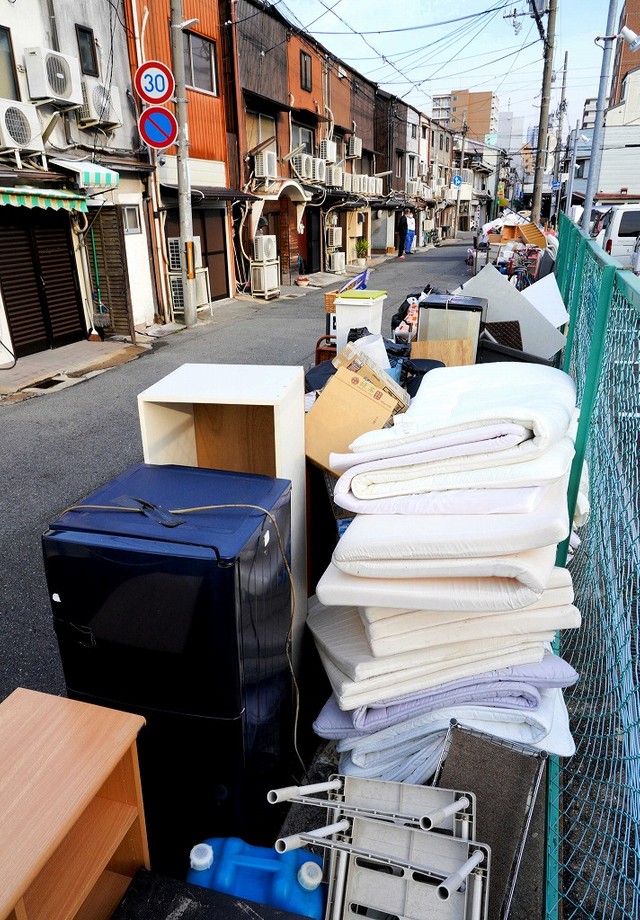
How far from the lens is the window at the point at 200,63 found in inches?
582

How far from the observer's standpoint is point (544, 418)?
7.32 ft

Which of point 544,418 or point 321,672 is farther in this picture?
point 321,672

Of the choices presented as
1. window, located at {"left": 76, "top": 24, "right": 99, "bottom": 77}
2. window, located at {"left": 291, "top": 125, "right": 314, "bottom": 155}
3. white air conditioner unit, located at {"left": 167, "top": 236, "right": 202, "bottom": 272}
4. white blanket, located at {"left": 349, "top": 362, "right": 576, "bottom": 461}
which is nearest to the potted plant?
window, located at {"left": 291, "top": 125, "right": 314, "bottom": 155}

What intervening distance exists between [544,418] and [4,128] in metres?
9.61

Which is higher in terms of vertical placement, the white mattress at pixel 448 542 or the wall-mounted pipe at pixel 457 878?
the white mattress at pixel 448 542

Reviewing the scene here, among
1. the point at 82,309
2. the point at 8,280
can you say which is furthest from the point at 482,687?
the point at 82,309

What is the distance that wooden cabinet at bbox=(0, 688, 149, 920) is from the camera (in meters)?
1.39

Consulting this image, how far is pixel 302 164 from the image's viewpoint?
2083 centimetres

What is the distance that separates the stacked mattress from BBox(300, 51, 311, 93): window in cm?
2309

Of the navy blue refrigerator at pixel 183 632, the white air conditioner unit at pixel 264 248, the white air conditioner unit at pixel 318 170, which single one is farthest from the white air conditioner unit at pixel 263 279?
Answer: the navy blue refrigerator at pixel 183 632

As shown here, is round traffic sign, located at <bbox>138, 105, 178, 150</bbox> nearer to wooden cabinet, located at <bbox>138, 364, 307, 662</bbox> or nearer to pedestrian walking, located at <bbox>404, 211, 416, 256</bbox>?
wooden cabinet, located at <bbox>138, 364, 307, 662</bbox>

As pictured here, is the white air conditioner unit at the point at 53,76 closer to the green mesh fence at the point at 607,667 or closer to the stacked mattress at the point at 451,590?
the green mesh fence at the point at 607,667

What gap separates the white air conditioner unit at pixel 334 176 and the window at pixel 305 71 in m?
2.66

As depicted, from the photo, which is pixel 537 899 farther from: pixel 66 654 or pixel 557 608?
A: pixel 66 654
